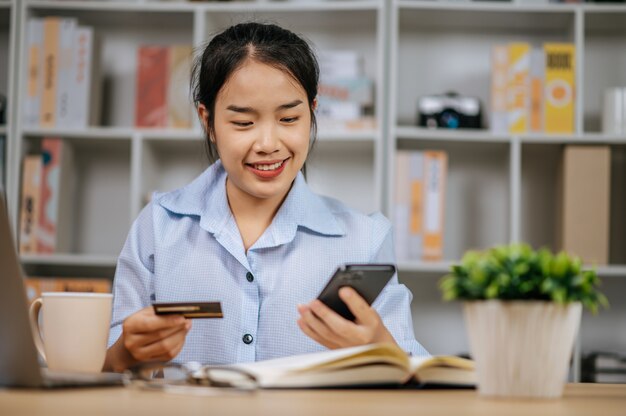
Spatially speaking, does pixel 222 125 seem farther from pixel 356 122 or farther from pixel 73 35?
Result: pixel 73 35

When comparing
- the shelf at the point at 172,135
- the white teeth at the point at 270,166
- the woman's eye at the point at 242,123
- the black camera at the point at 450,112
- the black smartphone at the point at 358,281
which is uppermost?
the black camera at the point at 450,112

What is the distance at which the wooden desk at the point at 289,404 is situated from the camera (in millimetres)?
749

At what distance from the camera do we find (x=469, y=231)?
3.22 metres

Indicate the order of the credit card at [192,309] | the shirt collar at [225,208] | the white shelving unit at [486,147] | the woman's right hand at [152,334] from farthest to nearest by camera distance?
the white shelving unit at [486,147]
the shirt collar at [225,208]
the woman's right hand at [152,334]
the credit card at [192,309]

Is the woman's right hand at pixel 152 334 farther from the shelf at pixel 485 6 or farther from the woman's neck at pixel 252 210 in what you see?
the shelf at pixel 485 6

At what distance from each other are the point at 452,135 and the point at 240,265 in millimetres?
1426

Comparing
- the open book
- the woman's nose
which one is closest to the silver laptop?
the open book

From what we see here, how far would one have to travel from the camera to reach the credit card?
1.10 m

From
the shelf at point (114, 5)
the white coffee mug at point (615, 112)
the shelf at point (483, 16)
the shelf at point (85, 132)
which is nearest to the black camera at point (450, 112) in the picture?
the shelf at point (483, 16)

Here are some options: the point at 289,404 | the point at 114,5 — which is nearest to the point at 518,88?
the point at 114,5

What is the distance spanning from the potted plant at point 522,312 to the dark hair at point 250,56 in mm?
951

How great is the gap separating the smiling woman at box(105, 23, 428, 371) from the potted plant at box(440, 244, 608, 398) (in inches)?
27.9

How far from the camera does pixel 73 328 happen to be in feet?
3.69

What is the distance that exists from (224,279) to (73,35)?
166 cm
